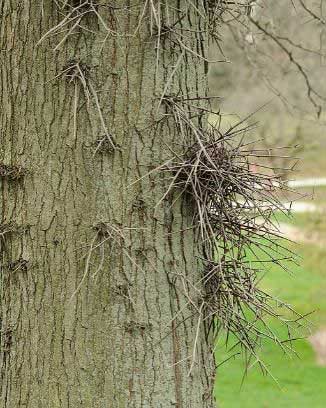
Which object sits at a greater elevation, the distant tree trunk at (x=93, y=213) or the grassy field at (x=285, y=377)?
the grassy field at (x=285, y=377)

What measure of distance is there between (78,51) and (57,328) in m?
0.82

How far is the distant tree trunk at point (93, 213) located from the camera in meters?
2.34

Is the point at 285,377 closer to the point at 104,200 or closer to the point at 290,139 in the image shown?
the point at 104,200

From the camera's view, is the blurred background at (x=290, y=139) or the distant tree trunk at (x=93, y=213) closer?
the distant tree trunk at (x=93, y=213)

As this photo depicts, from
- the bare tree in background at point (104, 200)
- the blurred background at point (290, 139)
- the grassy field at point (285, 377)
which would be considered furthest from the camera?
the grassy field at point (285, 377)

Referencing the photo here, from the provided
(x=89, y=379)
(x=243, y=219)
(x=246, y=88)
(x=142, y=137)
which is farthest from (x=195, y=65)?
(x=246, y=88)

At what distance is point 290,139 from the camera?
1933cm

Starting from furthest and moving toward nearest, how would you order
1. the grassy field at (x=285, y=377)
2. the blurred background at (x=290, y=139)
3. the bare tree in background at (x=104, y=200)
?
the grassy field at (x=285, y=377) < the blurred background at (x=290, y=139) < the bare tree in background at (x=104, y=200)

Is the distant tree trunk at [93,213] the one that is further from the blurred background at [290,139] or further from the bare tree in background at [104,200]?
the blurred background at [290,139]

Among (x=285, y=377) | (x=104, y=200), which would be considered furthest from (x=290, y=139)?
(x=104, y=200)

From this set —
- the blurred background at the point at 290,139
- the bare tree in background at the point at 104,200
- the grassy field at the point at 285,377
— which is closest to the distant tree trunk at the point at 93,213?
the bare tree in background at the point at 104,200

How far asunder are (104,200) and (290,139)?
57.0 ft

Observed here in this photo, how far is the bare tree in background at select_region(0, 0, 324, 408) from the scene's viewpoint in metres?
2.34

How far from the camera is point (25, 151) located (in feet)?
7.84
